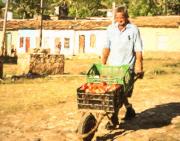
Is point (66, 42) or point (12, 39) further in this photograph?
point (12, 39)

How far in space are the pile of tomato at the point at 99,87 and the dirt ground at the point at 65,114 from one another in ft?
3.62

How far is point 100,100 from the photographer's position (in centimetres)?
703

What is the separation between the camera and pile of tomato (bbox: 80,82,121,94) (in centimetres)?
711

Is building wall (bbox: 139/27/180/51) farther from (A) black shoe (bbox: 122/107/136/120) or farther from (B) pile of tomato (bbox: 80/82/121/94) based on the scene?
(B) pile of tomato (bbox: 80/82/121/94)

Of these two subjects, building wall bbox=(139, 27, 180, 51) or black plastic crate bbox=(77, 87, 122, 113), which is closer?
black plastic crate bbox=(77, 87, 122, 113)

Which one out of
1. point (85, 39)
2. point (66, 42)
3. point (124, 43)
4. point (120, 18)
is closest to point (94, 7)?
point (66, 42)

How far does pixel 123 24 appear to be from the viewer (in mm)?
7941

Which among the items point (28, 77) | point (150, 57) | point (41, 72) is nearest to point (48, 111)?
point (28, 77)

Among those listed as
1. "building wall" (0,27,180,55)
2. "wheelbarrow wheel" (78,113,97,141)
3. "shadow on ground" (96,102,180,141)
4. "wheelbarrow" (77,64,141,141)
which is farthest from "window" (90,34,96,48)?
"wheelbarrow wheel" (78,113,97,141)

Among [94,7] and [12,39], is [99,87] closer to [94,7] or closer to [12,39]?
[12,39]

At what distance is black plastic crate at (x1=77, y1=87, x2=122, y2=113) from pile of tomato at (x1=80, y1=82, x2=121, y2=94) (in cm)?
6

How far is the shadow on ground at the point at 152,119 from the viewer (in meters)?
8.58

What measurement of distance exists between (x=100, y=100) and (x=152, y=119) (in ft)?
9.75

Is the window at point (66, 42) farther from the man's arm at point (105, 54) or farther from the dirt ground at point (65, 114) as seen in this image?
the man's arm at point (105, 54)
